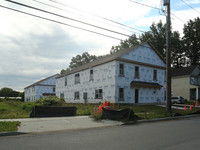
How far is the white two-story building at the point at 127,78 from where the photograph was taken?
84.0 feet

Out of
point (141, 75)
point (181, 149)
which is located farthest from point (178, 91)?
point (181, 149)

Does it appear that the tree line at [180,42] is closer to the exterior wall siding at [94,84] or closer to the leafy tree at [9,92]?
the exterior wall siding at [94,84]

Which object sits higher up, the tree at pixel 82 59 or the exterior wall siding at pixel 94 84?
the tree at pixel 82 59

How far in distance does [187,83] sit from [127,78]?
20.7m

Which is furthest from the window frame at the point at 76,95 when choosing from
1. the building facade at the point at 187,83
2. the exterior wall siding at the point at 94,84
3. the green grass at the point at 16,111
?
the building facade at the point at 187,83

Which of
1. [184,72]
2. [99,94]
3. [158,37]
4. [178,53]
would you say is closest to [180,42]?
[178,53]

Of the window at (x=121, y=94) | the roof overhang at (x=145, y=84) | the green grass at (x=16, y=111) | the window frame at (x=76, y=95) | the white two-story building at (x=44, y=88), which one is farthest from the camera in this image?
the white two-story building at (x=44, y=88)

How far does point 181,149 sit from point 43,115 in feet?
32.7

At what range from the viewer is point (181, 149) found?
5.61m

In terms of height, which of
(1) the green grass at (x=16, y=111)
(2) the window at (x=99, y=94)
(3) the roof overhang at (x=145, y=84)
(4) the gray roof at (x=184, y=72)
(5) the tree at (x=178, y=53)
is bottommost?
(1) the green grass at (x=16, y=111)

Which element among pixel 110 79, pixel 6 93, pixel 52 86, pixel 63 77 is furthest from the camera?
pixel 6 93

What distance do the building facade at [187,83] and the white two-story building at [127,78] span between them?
12.4 meters

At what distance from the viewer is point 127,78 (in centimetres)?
2631

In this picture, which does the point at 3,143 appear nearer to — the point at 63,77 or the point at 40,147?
the point at 40,147
